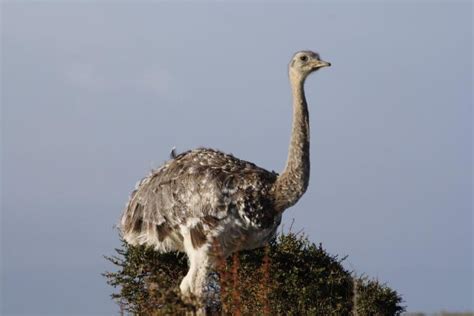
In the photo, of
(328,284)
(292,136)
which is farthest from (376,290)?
(292,136)

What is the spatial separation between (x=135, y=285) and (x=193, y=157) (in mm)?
3013

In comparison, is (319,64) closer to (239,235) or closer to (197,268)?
(239,235)

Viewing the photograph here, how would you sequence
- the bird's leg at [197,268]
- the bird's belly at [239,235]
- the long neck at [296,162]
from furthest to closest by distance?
the long neck at [296,162], the bird's leg at [197,268], the bird's belly at [239,235]

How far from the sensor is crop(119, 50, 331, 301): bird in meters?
11.7

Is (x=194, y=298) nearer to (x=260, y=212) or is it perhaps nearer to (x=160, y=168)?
(x=260, y=212)

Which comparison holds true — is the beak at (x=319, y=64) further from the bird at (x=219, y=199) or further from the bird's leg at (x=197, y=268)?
the bird's leg at (x=197, y=268)

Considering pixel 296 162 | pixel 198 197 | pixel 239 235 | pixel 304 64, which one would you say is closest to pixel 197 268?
pixel 239 235

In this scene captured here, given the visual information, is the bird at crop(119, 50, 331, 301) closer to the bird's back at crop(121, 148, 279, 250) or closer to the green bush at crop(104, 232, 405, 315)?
the bird's back at crop(121, 148, 279, 250)

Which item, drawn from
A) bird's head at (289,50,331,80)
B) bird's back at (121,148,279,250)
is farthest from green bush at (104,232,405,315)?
bird's head at (289,50,331,80)

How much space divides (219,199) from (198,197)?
1.08ft

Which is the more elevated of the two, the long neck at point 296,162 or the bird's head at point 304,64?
the bird's head at point 304,64

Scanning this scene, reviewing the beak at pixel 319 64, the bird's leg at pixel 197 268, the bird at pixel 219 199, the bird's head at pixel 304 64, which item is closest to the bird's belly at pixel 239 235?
the bird at pixel 219 199

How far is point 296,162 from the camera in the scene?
12.1 meters

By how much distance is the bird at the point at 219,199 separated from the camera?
11688mm
